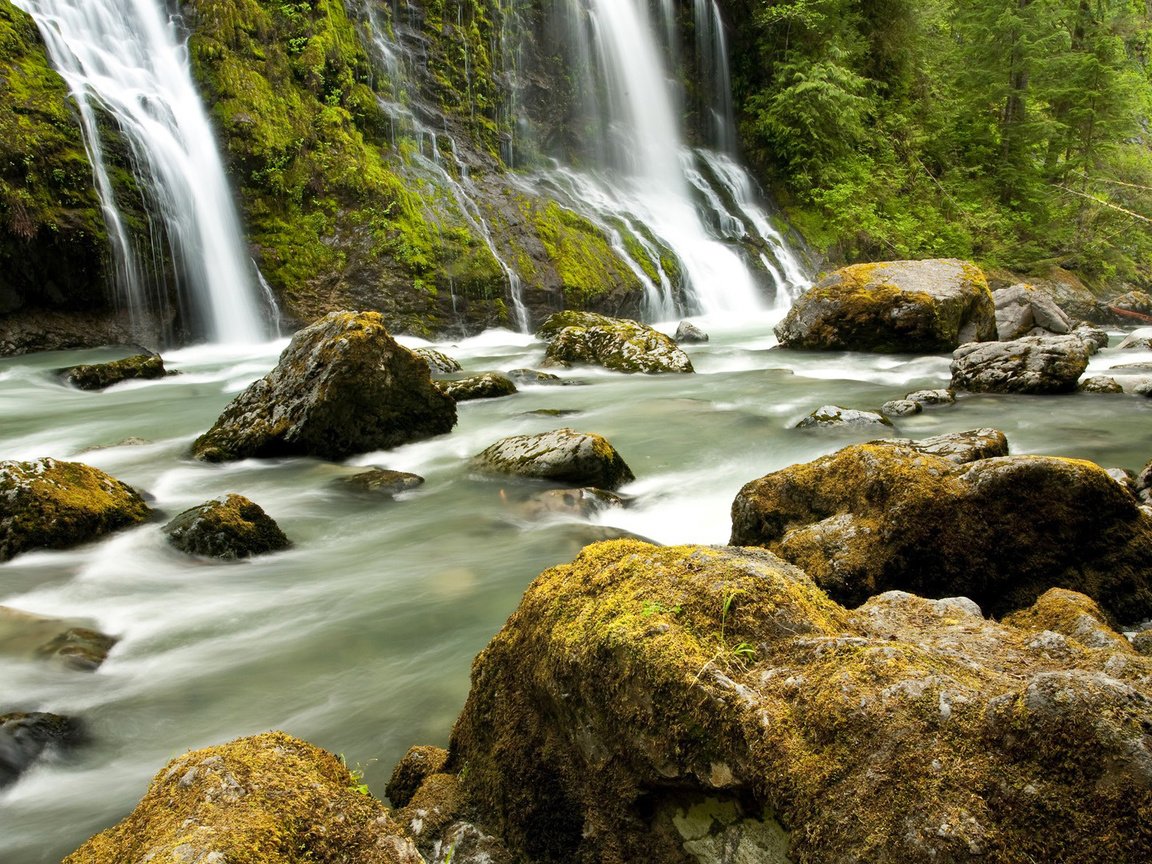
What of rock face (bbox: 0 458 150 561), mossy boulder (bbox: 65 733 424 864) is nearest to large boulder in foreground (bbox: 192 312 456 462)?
rock face (bbox: 0 458 150 561)

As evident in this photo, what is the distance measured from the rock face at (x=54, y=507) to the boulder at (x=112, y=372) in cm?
543

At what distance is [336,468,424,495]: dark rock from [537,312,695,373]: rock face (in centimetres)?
556

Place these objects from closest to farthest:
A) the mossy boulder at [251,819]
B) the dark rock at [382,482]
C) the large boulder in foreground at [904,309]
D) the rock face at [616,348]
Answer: the mossy boulder at [251,819] < the dark rock at [382,482] < the rock face at [616,348] < the large boulder in foreground at [904,309]

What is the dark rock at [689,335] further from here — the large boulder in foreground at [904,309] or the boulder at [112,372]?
the boulder at [112,372]

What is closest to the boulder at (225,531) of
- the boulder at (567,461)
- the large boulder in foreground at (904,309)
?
the boulder at (567,461)

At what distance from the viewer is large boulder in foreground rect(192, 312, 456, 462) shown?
7.30 metres

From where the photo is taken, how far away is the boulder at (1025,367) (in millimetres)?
9328

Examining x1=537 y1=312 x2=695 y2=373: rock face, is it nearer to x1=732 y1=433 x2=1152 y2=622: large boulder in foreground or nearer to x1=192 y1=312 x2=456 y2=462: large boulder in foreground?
x1=192 y1=312 x2=456 y2=462: large boulder in foreground

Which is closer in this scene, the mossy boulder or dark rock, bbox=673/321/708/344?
the mossy boulder

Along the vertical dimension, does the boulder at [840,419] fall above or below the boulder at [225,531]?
below

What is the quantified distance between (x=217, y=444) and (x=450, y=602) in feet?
13.5

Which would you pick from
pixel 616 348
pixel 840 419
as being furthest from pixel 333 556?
pixel 616 348

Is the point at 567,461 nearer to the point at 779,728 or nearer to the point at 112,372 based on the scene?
the point at 779,728

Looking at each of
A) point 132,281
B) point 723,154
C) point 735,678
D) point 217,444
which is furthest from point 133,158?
point 723,154
